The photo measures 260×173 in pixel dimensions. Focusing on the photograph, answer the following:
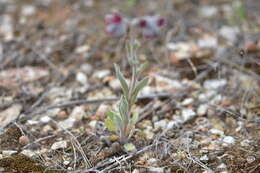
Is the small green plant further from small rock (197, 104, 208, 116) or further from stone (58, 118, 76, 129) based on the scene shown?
small rock (197, 104, 208, 116)

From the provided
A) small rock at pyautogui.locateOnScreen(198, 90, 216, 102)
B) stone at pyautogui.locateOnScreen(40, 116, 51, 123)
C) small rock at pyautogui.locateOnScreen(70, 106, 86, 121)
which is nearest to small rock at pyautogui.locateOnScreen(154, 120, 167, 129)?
small rock at pyautogui.locateOnScreen(198, 90, 216, 102)

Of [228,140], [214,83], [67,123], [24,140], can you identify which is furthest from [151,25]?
[24,140]

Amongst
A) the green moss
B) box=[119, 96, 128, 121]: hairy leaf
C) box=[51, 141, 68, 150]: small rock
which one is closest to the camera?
the green moss

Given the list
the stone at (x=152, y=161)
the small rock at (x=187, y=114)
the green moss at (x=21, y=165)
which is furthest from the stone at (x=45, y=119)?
the small rock at (x=187, y=114)

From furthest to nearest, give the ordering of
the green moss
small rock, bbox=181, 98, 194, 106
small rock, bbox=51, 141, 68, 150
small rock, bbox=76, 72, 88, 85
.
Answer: small rock, bbox=76, 72, 88, 85 → small rock, bbox=181, 98, 194, 106 → small rock, bbox=51, 141, 68, 150 → the green moss

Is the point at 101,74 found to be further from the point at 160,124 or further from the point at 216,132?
the point at 216,132

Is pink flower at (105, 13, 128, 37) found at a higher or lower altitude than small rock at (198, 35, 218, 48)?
higher

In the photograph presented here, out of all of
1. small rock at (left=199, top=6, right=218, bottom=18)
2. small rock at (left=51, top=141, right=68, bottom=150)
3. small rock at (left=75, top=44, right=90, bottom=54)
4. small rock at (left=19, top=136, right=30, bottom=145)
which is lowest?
small rock at (left=51, top=141, right=68, bottom=150)

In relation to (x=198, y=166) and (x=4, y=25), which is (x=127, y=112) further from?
(x=4, y=25)
